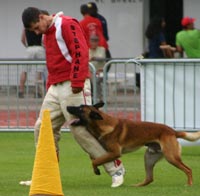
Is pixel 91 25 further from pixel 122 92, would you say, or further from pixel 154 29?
pixel 122 92

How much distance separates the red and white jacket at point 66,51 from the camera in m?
10.6

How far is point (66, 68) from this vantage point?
1087cm

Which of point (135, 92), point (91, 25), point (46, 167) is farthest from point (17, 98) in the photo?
point (46, 167)

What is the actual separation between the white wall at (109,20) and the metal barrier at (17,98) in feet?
25.0

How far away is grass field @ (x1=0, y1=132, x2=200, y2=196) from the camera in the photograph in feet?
34.9

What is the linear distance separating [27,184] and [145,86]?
3.52m

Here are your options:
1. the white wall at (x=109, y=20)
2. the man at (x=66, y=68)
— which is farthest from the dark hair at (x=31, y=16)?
the white wall at (x=109, y=20)

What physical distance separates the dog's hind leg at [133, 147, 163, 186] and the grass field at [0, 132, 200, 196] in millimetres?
80

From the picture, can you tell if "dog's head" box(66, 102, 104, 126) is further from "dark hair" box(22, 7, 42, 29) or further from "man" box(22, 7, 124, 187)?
"dark hair" box(22, 7, 42, 29)

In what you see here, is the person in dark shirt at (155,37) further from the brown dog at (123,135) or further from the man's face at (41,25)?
the man's face at (41,25)

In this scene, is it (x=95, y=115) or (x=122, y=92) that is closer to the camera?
(x=95, y=115)

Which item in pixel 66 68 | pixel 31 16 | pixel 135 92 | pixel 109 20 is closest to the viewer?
pixel 31 16

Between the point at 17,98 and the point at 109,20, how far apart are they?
314 inches

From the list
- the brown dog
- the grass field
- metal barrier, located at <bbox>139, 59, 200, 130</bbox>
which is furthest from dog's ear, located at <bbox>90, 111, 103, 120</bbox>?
metal barrier, located at <bbox>139, 59, 200, 130</bbox>
